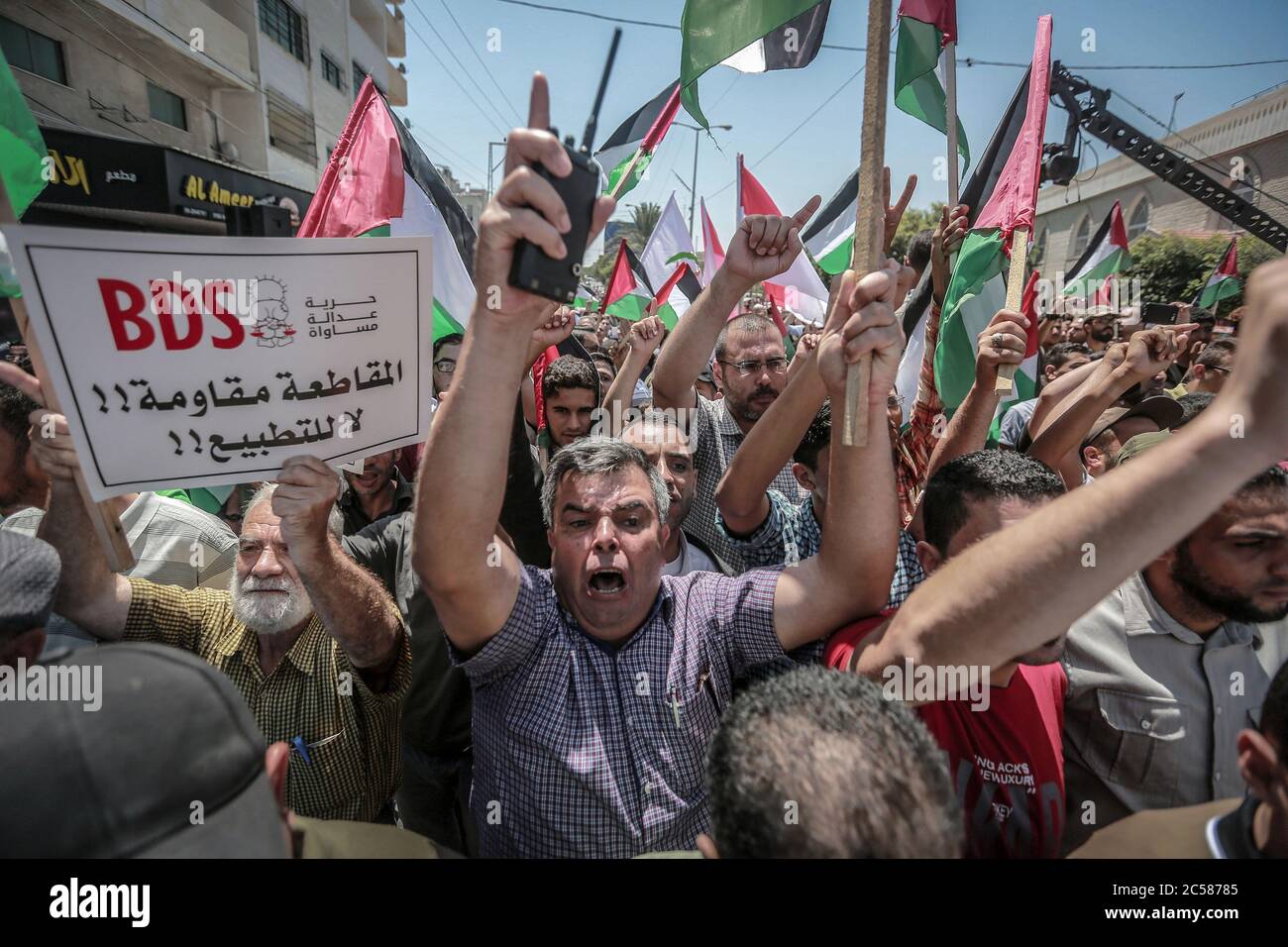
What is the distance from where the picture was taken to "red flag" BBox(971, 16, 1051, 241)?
275 cm

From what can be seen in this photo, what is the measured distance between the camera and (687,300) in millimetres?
7191

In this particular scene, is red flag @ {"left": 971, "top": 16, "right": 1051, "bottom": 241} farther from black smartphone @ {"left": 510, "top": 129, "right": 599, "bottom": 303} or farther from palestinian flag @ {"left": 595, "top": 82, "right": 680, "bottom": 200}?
palestinian flag @ {"left": 595, "top": 82, "right": 680, "bottom": 200}

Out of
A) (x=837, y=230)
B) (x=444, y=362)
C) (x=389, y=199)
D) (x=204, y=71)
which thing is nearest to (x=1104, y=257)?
(x=837, y=230)

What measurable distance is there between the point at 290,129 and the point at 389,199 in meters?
20.8

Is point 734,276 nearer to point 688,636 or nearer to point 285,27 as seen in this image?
point 688,636

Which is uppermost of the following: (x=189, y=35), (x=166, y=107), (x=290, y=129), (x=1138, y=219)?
(x=290, y=129)

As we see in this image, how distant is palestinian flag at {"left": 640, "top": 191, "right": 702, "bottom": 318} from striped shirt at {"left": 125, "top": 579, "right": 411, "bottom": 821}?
5561mm

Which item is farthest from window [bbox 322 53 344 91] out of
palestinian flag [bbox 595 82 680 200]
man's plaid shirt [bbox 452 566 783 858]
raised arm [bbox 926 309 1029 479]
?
man's plaid shirt [bbox 452 566 783 858]

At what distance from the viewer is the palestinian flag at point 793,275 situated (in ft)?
18.7

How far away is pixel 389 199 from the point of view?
10.2ft

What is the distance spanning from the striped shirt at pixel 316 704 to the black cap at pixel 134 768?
0.98 metres

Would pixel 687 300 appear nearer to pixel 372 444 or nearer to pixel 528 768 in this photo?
pixel 372 444
